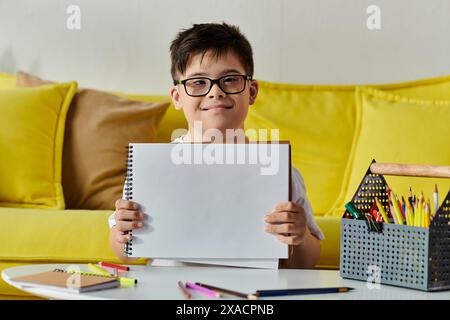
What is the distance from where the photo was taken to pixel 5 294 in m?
1.95

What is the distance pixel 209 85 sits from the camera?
155 cm

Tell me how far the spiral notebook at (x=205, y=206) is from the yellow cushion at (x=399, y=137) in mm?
1011

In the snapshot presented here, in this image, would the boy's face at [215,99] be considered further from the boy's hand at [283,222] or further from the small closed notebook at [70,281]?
the small closed notebook at [70,281]

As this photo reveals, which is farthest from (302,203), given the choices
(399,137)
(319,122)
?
(319,122)

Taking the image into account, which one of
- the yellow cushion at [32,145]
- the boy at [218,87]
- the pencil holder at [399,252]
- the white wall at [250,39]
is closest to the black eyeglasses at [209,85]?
the boy at [218,87]

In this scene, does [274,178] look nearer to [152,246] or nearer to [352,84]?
[152,246]

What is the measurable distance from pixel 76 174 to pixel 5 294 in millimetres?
555

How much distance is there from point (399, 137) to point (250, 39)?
77 cm

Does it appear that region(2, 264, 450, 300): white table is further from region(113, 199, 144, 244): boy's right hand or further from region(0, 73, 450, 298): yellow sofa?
region(0, 73, 450, 298): yellow sofa

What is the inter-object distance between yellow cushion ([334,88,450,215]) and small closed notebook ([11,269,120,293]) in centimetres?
126

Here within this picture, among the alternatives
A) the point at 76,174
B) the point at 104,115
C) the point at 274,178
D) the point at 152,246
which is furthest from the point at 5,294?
the point at 274,178

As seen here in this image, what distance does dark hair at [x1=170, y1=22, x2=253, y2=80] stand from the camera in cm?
160

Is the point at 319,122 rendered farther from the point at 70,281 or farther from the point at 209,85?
the point at 70,281

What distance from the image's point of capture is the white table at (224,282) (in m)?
0.98
